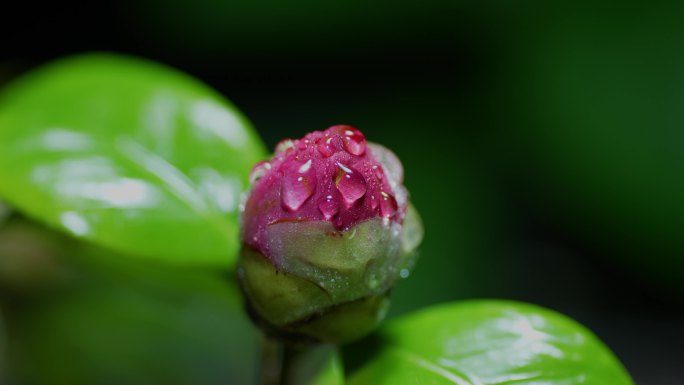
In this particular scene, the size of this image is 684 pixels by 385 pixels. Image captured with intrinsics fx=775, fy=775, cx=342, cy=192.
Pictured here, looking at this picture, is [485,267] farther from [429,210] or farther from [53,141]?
[53,141]

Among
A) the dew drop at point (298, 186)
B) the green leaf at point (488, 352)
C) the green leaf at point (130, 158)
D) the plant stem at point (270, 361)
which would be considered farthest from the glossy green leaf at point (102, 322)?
the dew drop at point (298, 186)

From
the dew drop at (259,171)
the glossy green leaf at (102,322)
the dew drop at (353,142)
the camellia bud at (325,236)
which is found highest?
the dew drop at (353,142)

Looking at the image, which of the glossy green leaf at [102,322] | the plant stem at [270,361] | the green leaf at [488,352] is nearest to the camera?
the green leaf at [488,352]

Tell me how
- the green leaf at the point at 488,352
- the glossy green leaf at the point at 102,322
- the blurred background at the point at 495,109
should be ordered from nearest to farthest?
the green leaf at the point at 488,352
the glossy green leaf at the point at 102,322
the blurred background at the point at 495,109

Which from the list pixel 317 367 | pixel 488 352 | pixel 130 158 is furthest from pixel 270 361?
pixel 130 158

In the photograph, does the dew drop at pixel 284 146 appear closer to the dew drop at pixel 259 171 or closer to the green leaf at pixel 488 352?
the dew drop at pixel 259 171

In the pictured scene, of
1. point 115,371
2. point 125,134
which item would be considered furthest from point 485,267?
point 125,134

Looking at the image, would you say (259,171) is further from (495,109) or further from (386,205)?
(495,109)

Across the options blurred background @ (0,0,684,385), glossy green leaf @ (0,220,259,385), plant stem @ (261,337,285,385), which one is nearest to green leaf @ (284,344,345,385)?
plant stem @ (261,337,285,385)
